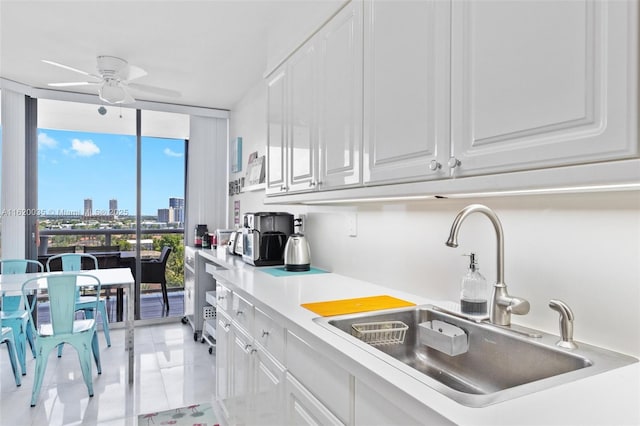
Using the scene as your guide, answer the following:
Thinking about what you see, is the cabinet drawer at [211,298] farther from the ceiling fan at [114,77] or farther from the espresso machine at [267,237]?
the ceiling fan at [114,77]

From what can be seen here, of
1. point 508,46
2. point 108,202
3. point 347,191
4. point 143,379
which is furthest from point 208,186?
point 508,46

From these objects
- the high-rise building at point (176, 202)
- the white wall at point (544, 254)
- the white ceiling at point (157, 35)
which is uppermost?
the white ceiling at point (157, 35)

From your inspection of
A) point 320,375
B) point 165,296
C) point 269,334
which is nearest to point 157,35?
point 269,334

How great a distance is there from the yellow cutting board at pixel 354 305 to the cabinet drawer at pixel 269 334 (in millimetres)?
148

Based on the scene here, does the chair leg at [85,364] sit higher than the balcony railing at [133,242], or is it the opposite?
the balcony railing at [133,242]

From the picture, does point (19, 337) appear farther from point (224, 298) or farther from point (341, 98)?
point (341, 98)

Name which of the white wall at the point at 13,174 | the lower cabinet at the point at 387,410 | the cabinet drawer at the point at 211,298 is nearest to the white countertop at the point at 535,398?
the lower cabinet at the point at 387,410

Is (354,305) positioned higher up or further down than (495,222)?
further down

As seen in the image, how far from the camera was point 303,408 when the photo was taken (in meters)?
1.27

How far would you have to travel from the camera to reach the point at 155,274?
4.79 metres

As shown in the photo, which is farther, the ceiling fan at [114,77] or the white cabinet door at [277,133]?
the ceiling fan at [114,77]

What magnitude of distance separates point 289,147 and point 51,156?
3.63m

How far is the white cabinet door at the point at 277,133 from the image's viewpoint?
231 cm

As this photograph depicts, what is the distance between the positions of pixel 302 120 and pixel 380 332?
3.98 feet
